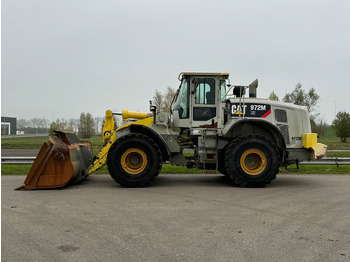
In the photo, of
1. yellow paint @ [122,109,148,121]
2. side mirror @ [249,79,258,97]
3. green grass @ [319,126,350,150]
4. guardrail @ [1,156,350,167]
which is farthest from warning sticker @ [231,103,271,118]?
green grass @ [319,126,350,150]

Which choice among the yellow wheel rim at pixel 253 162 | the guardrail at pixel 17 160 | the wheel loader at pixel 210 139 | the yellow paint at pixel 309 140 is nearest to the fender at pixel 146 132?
the wheel loader at pixel 210 139

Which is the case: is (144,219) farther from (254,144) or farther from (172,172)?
(172,172)

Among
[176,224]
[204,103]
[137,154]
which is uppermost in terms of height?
[204,103]

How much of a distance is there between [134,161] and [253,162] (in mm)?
3150

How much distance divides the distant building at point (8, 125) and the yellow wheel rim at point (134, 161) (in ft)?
290

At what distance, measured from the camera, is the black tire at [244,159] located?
8.02 meters

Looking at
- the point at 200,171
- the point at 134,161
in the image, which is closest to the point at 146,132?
the point at 134,161

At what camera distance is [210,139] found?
840 cm

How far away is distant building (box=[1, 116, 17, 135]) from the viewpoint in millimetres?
85875

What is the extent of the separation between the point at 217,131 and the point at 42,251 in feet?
18.4

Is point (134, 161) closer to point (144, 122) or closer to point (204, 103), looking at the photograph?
point (144, 122)

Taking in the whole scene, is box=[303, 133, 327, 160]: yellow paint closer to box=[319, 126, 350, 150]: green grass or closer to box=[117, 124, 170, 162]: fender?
box=[117, 124, 170, 162]: fender

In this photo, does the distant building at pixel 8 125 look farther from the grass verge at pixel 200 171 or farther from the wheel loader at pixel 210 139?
the wheel loader at pixel 210 139

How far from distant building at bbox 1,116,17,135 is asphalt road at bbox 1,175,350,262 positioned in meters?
89.0
